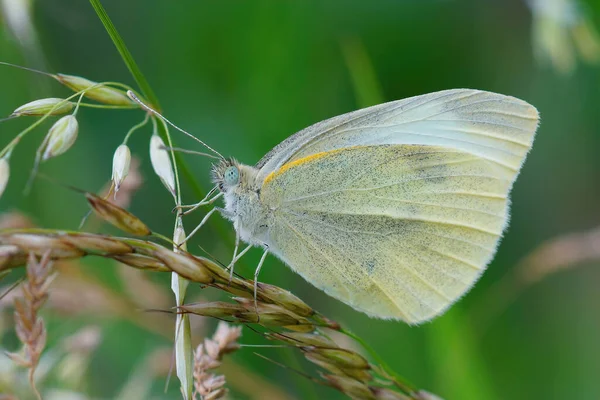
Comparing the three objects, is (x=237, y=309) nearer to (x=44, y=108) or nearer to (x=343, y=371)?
(x=343, y=371)

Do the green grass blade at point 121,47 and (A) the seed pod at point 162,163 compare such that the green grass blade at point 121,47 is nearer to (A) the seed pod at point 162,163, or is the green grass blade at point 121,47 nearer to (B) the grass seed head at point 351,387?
(A) the seed pod at point 162,163

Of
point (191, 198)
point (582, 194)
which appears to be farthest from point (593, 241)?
point (582, 194)

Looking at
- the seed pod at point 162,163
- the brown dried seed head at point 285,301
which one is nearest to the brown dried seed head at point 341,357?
the brown dried seed head at point 285,301

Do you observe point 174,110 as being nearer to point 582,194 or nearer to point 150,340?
point 150,340

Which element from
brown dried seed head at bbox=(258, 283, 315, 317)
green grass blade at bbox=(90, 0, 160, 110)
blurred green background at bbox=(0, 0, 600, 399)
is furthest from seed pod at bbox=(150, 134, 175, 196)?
blurred green background at bbox=(0, 0, 600, 399)

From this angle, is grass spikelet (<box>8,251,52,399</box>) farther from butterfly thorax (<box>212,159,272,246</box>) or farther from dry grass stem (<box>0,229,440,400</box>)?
butterfly thorax (<box>212,159,272,246</box>)

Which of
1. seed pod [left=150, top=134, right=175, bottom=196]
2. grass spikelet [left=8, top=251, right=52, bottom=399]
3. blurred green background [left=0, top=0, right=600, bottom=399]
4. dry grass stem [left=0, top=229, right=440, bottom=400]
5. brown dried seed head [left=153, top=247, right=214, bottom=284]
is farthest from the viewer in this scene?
blurred green background [left=0, top=0, right=600, bottom=399]
